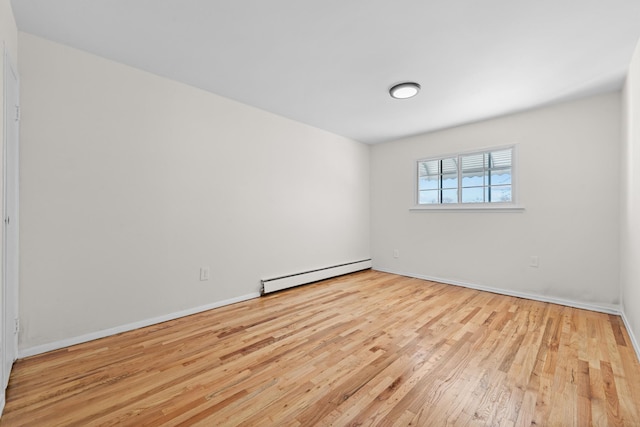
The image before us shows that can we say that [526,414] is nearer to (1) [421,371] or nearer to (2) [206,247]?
(1) [421,371]

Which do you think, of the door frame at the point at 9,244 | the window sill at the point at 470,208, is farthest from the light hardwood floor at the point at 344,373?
the window sill at the point at 470,208

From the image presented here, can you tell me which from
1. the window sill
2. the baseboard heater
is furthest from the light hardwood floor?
the window sill

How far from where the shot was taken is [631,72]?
2.32 meters

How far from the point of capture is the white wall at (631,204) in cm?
208

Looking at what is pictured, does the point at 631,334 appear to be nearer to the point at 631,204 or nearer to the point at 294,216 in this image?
the point at 631,204

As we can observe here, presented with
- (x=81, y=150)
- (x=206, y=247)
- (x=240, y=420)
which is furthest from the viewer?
(x=206, y=247)

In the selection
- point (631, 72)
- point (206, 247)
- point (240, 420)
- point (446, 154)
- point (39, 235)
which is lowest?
point (240, 420)

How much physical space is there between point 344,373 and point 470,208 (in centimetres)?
309

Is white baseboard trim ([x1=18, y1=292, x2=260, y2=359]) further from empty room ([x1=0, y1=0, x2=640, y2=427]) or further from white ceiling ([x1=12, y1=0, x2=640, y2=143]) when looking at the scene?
white ceiling ([x1=12, y1=0, x2=640, y2=143])

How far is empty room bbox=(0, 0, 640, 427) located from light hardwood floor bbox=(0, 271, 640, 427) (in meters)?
0.02

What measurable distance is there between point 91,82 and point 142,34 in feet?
2.19

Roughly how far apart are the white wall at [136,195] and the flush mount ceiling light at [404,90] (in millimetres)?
1529

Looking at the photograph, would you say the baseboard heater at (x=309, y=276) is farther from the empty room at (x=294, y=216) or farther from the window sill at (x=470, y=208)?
the window sill at (x=470, y=208)

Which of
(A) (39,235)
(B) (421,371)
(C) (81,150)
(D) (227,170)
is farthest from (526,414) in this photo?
(C) (81,150)
